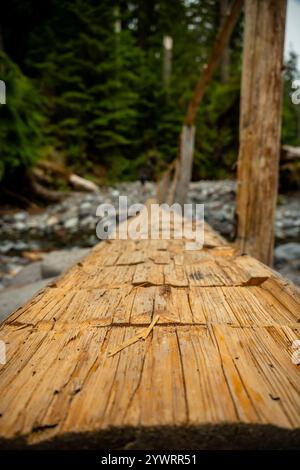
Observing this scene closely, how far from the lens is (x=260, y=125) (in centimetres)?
225

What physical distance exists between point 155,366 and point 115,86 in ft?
40.4

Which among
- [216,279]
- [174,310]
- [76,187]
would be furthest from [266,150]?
[76,187]

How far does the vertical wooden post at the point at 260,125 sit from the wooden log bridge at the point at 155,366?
113 cm

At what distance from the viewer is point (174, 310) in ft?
3.41

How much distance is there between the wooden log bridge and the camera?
1.87 feet

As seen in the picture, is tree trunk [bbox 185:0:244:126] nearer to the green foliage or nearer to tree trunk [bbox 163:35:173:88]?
the green foliage

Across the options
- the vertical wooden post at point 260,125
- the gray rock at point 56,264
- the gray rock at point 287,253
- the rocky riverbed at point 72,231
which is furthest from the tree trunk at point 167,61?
the vertical wooden post at point 260,125

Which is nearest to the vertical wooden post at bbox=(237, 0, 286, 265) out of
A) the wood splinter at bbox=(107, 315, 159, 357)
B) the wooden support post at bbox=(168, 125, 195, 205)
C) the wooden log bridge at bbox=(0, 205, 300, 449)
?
the wooden log bridge at bbox=(0, 205, 300, 449)

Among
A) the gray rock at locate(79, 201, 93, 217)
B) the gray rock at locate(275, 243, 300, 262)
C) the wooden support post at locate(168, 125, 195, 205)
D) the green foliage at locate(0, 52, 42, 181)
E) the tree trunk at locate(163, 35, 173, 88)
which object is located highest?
the tree trunk at locate(163, 35, 173, 88)

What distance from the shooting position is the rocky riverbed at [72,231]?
3550 millimetres

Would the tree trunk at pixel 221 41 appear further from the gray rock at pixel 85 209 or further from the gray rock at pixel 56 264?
the gray rock at pixel 85 209

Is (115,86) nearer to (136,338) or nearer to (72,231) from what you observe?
(72,231)

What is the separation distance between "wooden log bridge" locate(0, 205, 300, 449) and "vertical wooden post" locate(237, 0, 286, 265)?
1.13 meters

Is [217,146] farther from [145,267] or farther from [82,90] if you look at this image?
[145,267]
